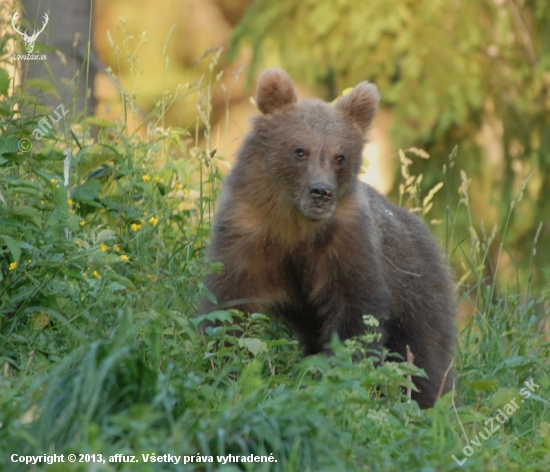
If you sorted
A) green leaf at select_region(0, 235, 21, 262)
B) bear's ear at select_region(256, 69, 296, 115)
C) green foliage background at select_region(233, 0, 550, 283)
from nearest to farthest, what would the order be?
green leaf at select_region(0, 235, 21, 262)
bear's ear at select_region(256, 69, 296, 115)
green foliage background at select_region(233, 0, 550, 283)

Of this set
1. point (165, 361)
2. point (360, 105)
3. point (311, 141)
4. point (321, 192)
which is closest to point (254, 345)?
point (165, 361)

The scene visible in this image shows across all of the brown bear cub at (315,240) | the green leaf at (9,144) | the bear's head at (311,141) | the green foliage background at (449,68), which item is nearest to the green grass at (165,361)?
the green leaf at (9,144)

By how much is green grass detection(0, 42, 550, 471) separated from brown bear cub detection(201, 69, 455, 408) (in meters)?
0.22

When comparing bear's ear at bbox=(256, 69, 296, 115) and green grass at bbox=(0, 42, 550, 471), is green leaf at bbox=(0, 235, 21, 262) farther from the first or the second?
bear's ear at bbox=(256, 69, 296, 115)

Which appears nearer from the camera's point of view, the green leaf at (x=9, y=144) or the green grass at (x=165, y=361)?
the green grass at (x=165, y=361)

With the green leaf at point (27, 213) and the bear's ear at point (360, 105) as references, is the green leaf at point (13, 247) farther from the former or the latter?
the bear's ear at point (360, 105)

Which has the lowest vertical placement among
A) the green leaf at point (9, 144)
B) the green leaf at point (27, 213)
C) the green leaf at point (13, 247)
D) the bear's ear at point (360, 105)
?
the green leaf at point (13, 247)

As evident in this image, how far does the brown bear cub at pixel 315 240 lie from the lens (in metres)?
5.16

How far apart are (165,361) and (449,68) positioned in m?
5.95

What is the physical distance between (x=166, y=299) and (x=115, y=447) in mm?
2230

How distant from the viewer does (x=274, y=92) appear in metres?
5.53

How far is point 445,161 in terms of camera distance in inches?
384

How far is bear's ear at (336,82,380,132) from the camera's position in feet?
18.6

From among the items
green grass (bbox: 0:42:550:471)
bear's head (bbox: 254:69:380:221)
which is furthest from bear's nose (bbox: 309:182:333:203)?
green grass (bbox: 0:42:550:471)
